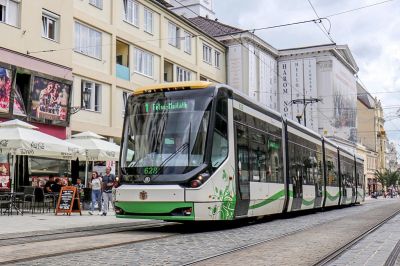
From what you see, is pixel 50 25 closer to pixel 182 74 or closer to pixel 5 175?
pixel 5 175

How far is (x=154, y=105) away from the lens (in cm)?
1253

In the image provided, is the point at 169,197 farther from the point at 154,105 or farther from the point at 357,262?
the point at 357,262

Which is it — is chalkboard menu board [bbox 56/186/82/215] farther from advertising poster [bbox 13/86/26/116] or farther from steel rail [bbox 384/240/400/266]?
steel rail [bbox 384/240/400/266]

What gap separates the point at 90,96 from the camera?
1160 inches

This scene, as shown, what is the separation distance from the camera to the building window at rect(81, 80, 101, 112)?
2880cm

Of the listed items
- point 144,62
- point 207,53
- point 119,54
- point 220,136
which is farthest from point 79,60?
point 220,136

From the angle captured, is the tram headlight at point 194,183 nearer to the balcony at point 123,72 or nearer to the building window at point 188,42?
the balcony at point 123,72

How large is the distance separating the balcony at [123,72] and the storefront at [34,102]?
17.8ft

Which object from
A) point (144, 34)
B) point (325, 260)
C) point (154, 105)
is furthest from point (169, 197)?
point (144, 34)

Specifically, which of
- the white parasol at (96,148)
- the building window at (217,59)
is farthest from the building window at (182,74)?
the white parasol at (96,148)

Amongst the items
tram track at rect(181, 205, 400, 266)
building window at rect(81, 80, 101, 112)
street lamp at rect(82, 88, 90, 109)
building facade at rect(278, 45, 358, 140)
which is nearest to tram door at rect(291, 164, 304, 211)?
tram track at rect(181, 205, 400, 266)

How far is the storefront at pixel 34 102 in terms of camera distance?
22875mm

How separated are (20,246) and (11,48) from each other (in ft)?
52.0

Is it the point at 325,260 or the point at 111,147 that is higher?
the point at 111,147
